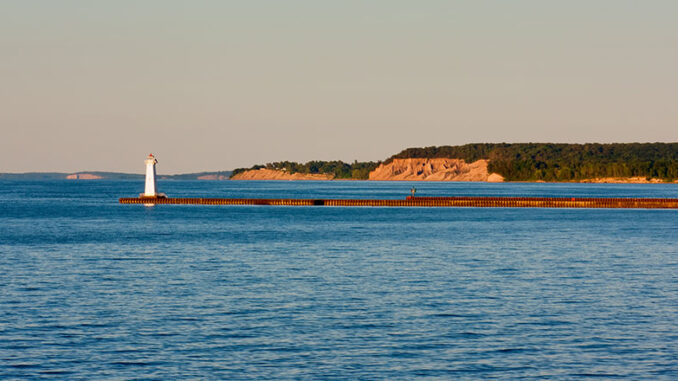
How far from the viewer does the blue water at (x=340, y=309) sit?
2089 centimetres

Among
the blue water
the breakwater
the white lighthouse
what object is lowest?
the blue water

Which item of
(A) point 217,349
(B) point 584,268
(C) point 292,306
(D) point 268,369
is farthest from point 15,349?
(B) point 584,268

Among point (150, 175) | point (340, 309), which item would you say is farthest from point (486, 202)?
point (340, 309)

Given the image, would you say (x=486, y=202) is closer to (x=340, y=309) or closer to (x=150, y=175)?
(x=150, y=175)

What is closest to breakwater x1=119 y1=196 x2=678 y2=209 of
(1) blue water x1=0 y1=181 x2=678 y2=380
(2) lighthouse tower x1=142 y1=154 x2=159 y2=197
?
(2) lighthouse tower x1=142 y1=154 x2=159 y2=197

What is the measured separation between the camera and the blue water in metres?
20.9

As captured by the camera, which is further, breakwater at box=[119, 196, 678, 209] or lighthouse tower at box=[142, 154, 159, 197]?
breakwater at box=[119, 196, 678, 209]

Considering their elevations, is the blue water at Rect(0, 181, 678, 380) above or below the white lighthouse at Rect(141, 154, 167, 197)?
below

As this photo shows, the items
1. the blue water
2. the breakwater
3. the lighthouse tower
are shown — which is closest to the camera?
the blue water

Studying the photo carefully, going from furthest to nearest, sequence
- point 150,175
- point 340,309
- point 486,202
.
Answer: point 486,202, point 150,175, point 340,309

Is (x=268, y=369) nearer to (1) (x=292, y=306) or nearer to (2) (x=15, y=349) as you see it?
(2) (x=15, y=349)

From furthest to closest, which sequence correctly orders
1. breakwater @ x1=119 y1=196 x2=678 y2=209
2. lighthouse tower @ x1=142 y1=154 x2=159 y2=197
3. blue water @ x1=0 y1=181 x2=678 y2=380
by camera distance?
breakwater @ x1=119 y1=196 x2=678 y2=209
lighthouse tower @ x1=142 y1=154 x2=159 y2=197
blue water @ x1=0 y1=181 x2=678 y2=380

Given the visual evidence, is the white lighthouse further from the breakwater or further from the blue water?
the blue water

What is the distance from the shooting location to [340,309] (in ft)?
93.5
